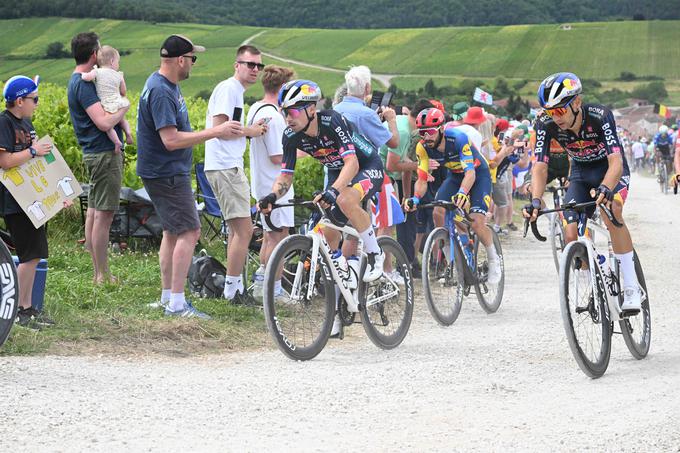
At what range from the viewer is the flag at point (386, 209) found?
1123cm

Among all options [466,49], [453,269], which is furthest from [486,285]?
[466,49]

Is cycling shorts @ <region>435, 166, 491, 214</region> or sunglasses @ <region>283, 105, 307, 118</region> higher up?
sunglasses @ <region>283, 105, 307, 118</region>

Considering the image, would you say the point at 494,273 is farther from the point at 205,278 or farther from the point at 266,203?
the point at 266,203

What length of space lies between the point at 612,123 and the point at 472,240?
2.98 m

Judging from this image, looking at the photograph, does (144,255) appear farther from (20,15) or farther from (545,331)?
(20,15)

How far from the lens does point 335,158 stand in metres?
8.42

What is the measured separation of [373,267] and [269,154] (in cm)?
217

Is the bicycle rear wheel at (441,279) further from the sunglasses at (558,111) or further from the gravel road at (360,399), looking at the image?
the sunglasses at (558,111)

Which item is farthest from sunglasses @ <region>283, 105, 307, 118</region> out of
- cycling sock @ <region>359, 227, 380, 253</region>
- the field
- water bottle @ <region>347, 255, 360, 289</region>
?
the field

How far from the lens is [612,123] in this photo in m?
7.89

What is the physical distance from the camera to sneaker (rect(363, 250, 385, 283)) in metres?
8.45

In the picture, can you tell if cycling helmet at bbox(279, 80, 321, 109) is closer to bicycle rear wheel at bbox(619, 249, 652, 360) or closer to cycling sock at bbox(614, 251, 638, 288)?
cycling sock at bbox(614, 251, 638, 288)

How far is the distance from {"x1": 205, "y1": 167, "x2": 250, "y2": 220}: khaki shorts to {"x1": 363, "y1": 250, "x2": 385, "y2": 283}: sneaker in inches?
64.3

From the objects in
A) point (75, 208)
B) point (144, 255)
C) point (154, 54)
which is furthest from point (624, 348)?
point (154, 54)
